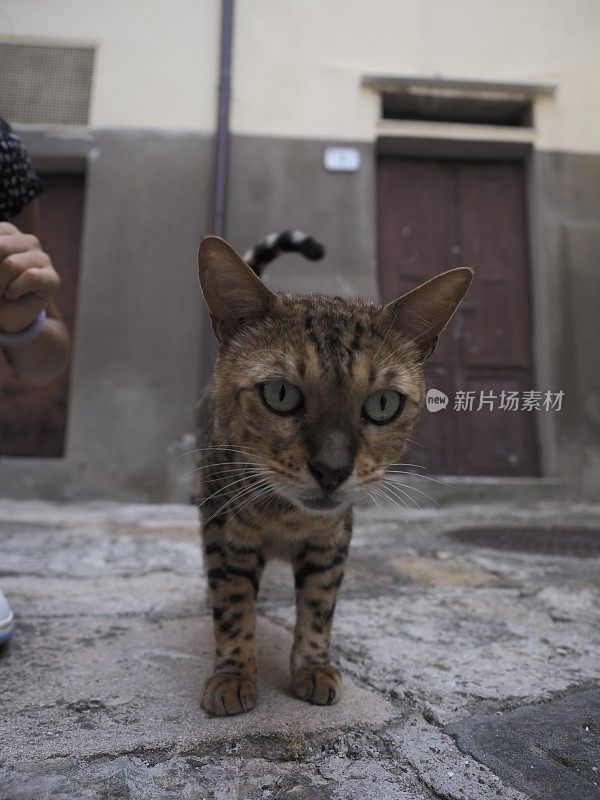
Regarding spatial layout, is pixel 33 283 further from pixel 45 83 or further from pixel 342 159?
pixel 45 83

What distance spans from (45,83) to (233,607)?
574 cm

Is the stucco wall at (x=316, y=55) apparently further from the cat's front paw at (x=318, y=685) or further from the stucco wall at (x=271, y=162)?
the cat's front paw at (x=318, y=685)

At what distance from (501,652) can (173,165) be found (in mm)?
5092

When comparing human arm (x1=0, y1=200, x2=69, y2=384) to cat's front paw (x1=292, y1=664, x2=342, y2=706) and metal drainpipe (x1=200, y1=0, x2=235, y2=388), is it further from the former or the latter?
metal drainpipe (x1=200, y1=0, x2=235, y2=388)

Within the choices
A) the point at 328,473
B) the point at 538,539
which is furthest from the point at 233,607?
the point at 538,539

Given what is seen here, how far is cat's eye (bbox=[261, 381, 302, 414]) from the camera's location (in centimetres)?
118

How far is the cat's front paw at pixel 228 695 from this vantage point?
114 cm

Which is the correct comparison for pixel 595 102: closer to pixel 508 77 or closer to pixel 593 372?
pixel 508 77

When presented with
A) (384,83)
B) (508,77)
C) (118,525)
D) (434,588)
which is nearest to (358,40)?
(384,83)

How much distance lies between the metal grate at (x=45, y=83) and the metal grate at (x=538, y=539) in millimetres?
4973

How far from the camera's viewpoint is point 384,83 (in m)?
5.50

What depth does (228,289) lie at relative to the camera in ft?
4.32

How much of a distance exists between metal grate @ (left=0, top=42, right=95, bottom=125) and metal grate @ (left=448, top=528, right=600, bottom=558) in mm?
4973

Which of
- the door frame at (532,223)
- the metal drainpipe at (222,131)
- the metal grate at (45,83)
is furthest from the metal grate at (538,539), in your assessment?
the metal grate at (45,83)
